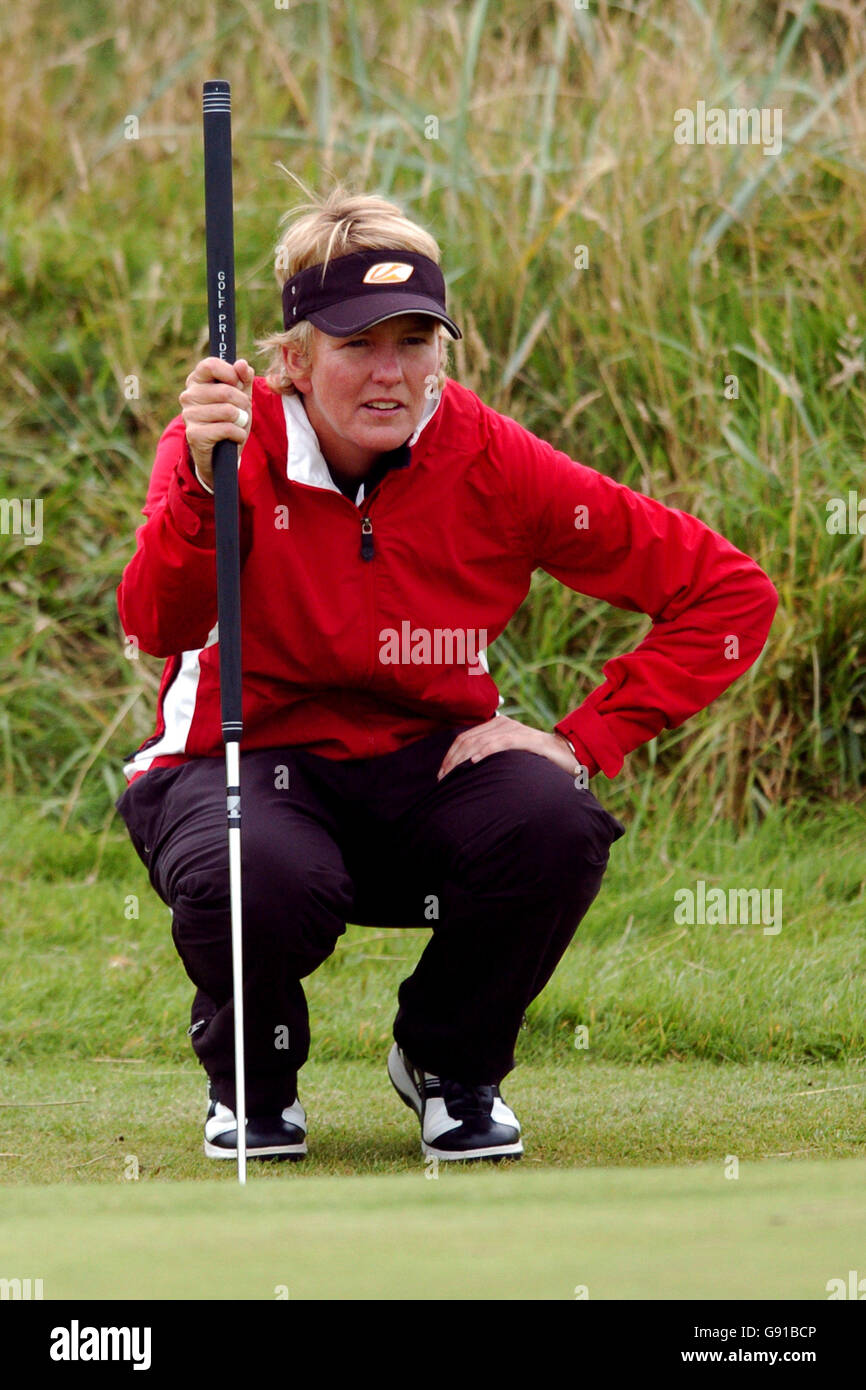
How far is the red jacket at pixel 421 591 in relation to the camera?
139 inches

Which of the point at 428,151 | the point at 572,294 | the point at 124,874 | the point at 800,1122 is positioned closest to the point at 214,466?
the point at 800,1122

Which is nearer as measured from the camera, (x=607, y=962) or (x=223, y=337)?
(x=223, y=337)

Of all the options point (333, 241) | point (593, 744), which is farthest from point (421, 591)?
point (333, 241)

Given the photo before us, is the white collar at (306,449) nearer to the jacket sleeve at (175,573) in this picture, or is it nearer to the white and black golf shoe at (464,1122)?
the jacket sleeve at (175,573)

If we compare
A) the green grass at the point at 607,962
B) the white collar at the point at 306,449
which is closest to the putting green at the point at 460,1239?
the white collar at the point at 306,449

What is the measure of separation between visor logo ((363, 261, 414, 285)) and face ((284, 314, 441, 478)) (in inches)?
2.7

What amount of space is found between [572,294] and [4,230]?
2.45m

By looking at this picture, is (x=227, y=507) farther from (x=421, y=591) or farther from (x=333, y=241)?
(x=333, y=241)

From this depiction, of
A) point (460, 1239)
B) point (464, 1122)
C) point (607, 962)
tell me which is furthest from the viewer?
point (607, 962)

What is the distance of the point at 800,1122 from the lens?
381 cm

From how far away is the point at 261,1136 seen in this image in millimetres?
3543

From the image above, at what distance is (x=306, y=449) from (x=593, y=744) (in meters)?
0.77

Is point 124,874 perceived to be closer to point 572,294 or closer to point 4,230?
point 572,294

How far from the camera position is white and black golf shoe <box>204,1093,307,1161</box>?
11.6ft
